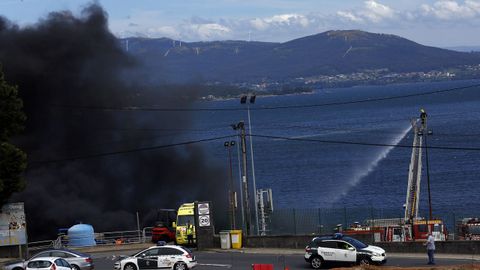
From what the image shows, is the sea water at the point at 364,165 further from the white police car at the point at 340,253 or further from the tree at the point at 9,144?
the tree at the point at 9,144

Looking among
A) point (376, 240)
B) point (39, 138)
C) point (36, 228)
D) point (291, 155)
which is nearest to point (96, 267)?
point (376, 240)

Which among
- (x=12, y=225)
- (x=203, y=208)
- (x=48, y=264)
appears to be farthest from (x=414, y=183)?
(x=48, y=264)

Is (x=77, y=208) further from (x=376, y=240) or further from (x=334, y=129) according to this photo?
(x=334, y=129)

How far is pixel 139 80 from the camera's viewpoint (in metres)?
111

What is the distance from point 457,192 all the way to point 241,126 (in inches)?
1945

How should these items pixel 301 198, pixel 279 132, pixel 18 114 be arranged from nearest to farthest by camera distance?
pixel 18 114
pixel 301 198
pixel 279 132

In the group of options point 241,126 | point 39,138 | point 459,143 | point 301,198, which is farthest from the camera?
point 459,143

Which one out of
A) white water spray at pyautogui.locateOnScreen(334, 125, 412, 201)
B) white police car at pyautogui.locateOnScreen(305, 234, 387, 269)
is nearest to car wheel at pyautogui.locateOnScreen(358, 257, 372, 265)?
white police car at pyautogui.locateOnScreen(305, 234, 387, 269)

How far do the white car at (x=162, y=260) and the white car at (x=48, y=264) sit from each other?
2.32 m

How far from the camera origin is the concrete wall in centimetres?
3872

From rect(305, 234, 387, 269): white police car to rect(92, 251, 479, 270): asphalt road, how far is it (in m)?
1.03

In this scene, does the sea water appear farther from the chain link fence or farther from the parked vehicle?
the parked vehicle

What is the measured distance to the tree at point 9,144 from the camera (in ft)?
127

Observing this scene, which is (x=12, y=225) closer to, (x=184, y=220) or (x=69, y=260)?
(x=69, y=260)
